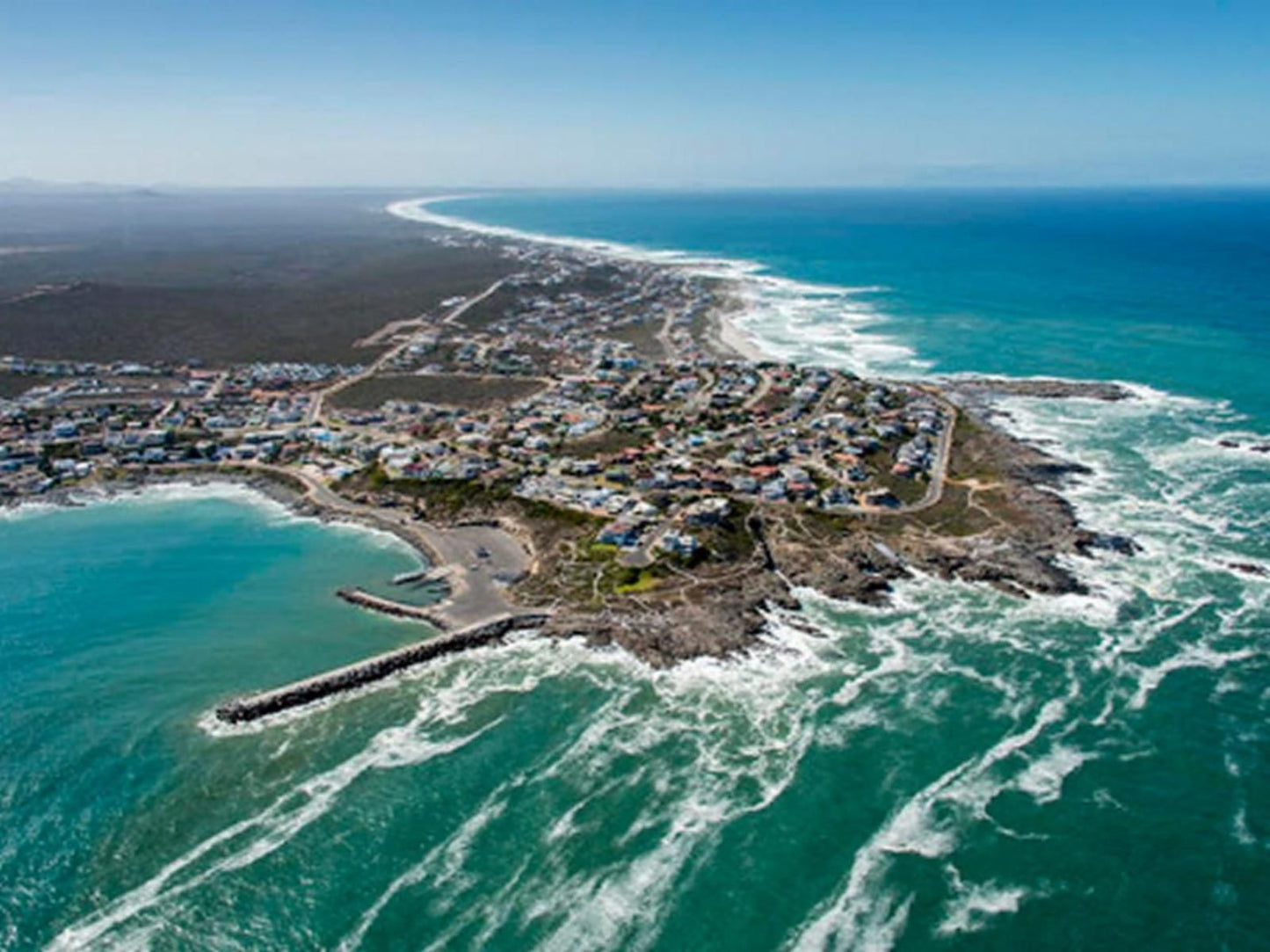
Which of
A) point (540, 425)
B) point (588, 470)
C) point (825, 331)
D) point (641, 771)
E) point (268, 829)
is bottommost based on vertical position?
point (268, 829)

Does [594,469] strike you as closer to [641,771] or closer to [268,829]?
[641,771]

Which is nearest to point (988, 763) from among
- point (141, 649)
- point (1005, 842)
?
point (1005, 842)

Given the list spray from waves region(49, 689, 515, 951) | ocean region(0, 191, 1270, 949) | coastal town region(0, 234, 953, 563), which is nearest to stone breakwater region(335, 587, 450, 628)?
ocean region(0, 191, 1270, 949)

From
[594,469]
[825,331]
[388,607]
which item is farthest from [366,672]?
[825,331]

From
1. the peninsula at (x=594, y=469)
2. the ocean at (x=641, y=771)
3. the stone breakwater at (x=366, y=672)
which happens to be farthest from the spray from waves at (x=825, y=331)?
the stone breakwater at (x=366, y=672)

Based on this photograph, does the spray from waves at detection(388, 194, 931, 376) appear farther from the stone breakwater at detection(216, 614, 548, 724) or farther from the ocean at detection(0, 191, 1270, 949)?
the stone breakwater at detection(216, 614, 548, 724)

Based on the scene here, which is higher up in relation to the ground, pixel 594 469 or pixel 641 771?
pixel 594 469
